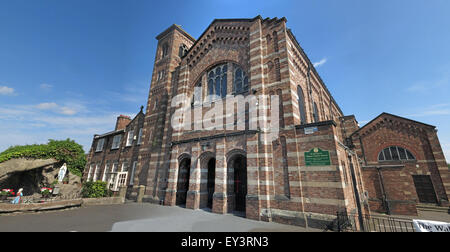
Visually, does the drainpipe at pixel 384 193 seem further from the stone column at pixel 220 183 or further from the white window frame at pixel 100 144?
the white window frame at pixel 100 144

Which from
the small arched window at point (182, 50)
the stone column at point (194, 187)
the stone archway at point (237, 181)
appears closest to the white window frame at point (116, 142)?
the small arched window at point (182, 50)

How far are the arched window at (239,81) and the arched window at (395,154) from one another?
66.4 ft

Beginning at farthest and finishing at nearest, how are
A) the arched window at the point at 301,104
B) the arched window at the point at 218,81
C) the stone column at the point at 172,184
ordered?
1. the arched window at the point at 218,81
2. the arched window at the point at 301,104
3. the stone column at the point at 172,184

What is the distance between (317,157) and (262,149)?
9.38ft

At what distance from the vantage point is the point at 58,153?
18.8 metres

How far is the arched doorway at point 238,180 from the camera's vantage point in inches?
437

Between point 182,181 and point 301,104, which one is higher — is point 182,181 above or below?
below

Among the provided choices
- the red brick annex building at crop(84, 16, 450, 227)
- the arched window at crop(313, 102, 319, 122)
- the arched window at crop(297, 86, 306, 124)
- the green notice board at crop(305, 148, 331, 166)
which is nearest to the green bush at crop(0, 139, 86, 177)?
the red brick annex building at crop(84, 16, 450, 227)

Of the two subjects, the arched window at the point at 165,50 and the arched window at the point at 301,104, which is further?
the arched window at the point at 165,50

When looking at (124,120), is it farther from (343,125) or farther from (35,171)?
(343,125)

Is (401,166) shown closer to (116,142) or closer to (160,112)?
(160,112)

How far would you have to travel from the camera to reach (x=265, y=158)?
9586 mm

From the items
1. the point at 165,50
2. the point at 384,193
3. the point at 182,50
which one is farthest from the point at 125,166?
the point at 384,193
